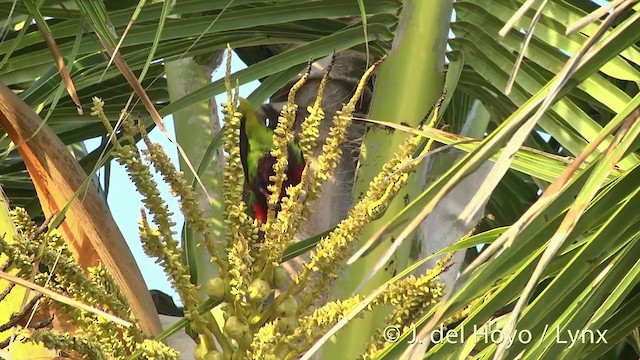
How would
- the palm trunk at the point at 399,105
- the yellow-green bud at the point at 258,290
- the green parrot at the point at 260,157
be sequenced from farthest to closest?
the green parrot at the point at 260,157
the palm trunk at the point at 399,105
the yellow-green bud at the point at 258,290

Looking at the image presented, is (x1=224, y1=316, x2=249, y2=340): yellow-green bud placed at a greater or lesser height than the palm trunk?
lesser

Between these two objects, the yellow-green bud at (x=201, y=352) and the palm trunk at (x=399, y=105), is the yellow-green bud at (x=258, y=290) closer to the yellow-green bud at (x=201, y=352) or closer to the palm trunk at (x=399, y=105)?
the yellow-green bud at (x=201, y=352)

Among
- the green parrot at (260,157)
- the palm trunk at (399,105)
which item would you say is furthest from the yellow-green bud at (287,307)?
the green parrot at (260,157)

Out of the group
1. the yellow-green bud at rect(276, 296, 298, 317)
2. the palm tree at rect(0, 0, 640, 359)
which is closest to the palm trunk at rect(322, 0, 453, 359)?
the palm tree at rect(0, 0, 640, 359)

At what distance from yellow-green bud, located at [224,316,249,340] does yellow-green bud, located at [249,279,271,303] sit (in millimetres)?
30

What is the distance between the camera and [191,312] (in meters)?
0.90

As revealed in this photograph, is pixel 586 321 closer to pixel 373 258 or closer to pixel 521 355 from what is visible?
pixel 521 355

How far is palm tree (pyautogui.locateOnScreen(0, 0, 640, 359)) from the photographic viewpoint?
25.4 inches

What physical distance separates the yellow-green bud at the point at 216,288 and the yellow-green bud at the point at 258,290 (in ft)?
0.09

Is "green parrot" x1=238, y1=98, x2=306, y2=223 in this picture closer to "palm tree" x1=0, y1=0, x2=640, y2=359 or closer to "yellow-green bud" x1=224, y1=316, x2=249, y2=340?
"palm tree" x1=0, y1=0, x2=640, y2=359

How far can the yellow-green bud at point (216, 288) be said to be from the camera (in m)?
0.90

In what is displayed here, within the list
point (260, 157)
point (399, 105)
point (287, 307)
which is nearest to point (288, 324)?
point (287, 307)

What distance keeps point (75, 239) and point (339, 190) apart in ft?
1.79

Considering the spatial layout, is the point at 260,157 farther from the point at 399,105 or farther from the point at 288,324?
the point at 288,324
